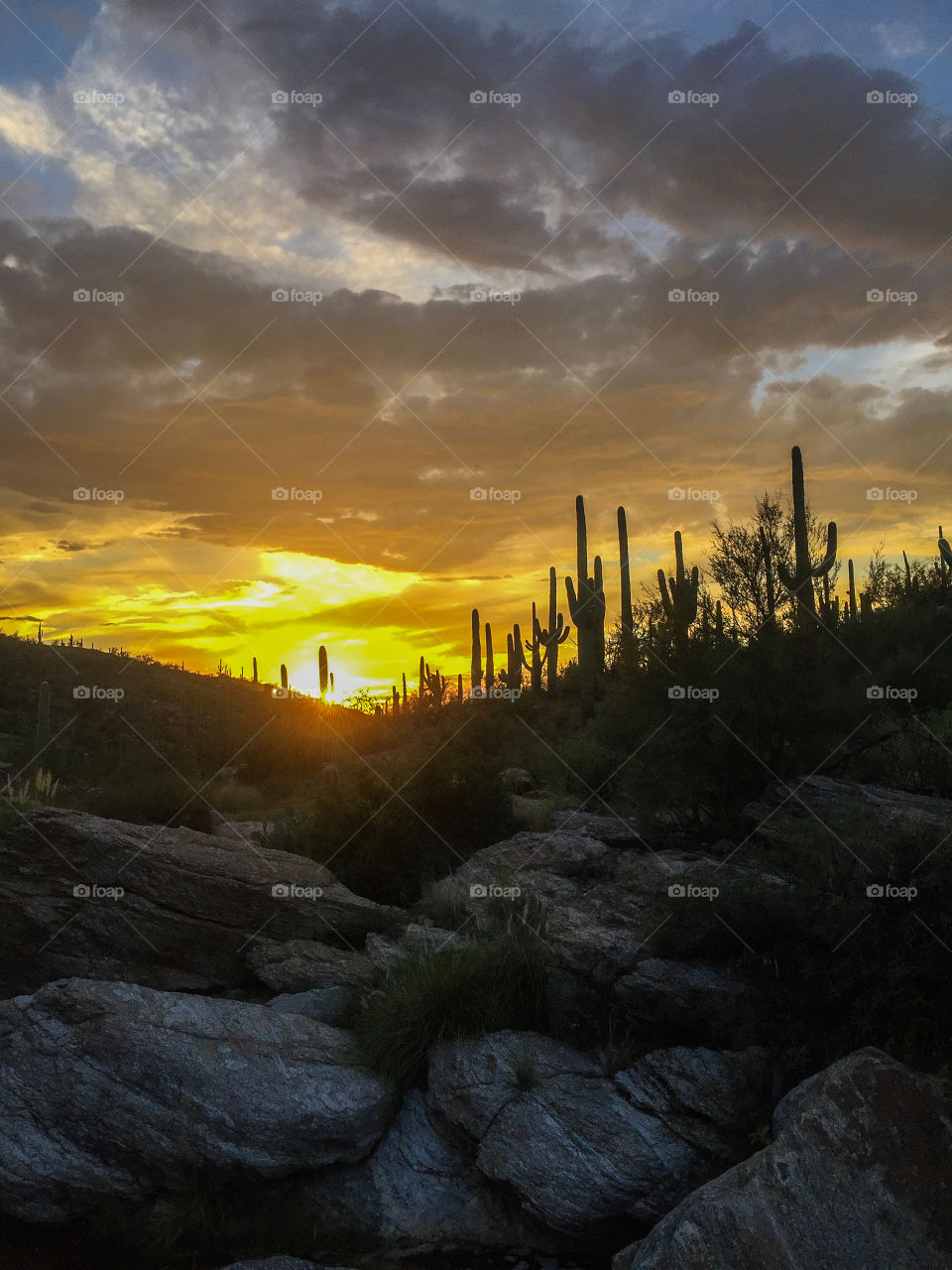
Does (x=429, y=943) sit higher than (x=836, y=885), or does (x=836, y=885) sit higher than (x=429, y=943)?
(x=836, y=885)

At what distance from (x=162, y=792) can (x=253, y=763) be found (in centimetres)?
1164

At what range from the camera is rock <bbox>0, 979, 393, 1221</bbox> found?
6.87 metres

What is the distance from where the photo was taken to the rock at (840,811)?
8.11 metres

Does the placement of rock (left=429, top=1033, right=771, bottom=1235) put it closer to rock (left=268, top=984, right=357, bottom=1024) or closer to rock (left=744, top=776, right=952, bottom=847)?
rock (left=268, top=984, right=357, bottom=1024)

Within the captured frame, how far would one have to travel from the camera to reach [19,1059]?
7.48m

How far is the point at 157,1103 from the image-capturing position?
709cm

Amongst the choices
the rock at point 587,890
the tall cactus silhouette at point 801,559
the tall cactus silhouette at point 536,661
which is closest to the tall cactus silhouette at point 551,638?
the tall cactus silhouette at point 536,661

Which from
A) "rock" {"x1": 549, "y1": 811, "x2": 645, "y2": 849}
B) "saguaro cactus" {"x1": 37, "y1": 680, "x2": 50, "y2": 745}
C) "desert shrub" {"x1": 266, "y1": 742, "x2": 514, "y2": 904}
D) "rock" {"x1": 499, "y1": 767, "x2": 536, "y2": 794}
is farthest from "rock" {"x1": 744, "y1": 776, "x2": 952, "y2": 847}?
"saguaro cactus" {"x1": 37, "y1": 680, "x2": 50, "y2": 745}

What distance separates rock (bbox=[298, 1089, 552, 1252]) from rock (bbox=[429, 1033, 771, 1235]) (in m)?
0.27

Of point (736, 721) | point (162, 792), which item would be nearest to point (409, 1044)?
point (736, 721)

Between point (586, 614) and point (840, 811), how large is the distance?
17651 mm

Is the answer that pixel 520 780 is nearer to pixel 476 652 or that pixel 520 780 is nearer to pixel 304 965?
pixel 304 965

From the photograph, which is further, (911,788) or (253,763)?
(253,763)

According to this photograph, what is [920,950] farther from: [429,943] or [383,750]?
[383,750]
